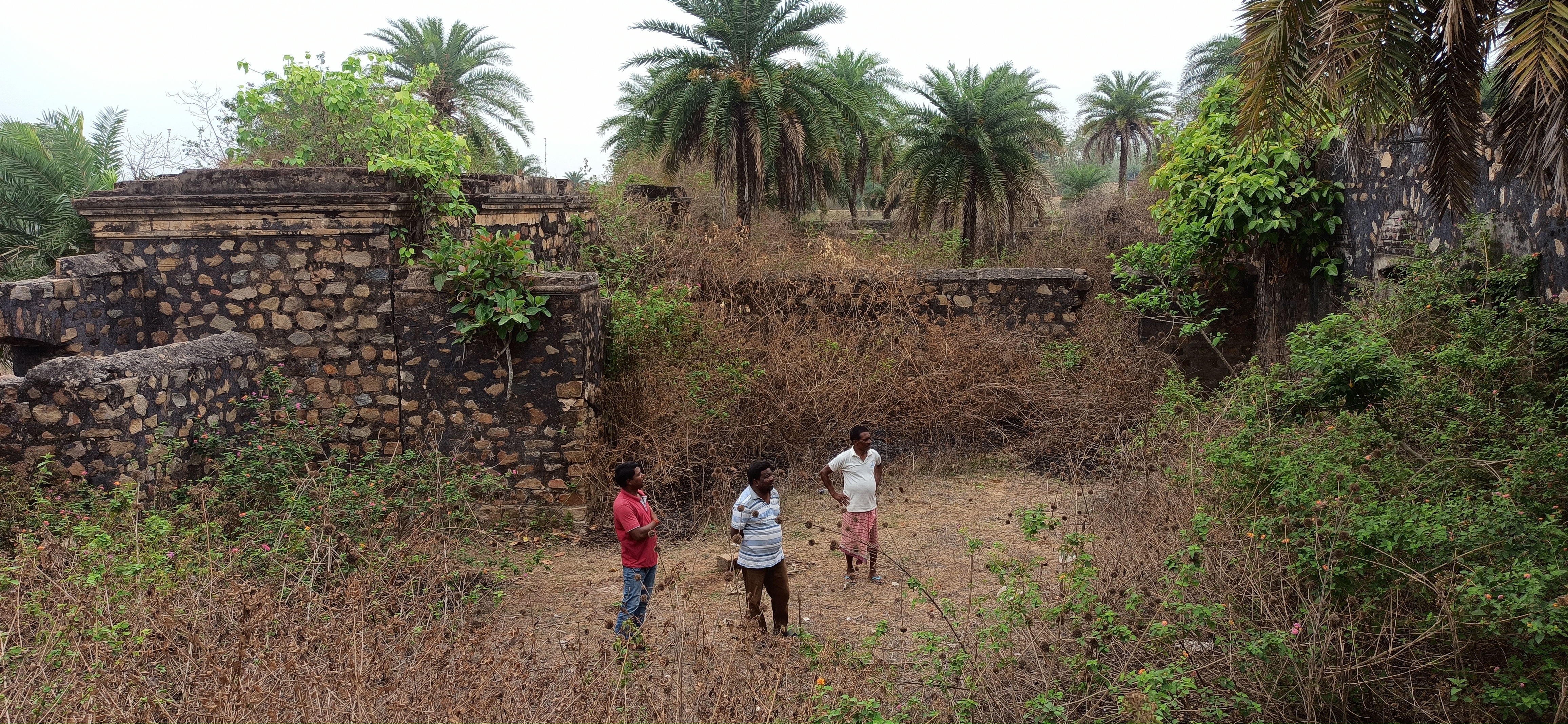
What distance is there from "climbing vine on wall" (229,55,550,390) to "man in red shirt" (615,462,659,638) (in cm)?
258

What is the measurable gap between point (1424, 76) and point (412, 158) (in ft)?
23.2

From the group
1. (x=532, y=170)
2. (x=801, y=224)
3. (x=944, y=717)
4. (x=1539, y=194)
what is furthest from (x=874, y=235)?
(x=944, y=717)

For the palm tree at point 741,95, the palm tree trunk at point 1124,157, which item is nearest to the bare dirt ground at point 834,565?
the palm tree at point 741,95

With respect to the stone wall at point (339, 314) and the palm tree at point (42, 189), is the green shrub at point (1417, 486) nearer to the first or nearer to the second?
the stone wall at point (339, 314)

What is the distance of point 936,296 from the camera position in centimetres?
1168

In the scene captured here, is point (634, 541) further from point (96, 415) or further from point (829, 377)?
point (829, 377)

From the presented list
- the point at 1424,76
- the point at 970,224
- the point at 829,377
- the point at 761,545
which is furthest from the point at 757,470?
the point at 970,224

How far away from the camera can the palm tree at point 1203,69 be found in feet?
76.5

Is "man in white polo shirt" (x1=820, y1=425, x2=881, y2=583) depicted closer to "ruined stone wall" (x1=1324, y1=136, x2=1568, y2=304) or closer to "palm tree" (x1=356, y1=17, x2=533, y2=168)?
"ruined stone wall" (x1=1324, y1=136, x2=1568, y2=304)

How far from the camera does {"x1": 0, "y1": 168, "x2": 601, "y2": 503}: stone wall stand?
802cm

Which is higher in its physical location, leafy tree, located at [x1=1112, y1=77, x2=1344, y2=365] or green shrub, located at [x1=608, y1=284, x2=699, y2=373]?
leafy tree, located at [x1=1112, y1=77, x2=1344, y2=365]

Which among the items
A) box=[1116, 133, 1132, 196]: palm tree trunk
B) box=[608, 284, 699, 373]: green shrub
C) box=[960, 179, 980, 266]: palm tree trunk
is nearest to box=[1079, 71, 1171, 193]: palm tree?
box=[1116, 133, 1132, 196]: palm tree trunk

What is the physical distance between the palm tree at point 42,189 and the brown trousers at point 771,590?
491 inches

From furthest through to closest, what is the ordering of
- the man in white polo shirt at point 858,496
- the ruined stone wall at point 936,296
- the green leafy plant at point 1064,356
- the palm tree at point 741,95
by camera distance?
the palm tree at point 741,95 < the ruined stone wall at point 936,296 < the green leafy plant at point 1064,356 < the man in white polo shirt at point 858,496
